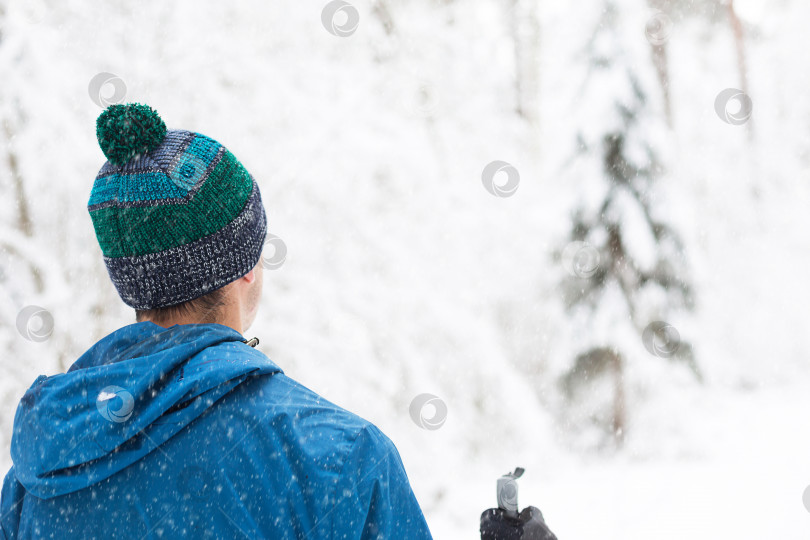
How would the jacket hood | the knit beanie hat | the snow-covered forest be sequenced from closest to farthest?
the jacket hood
the knit beanie hat
the snow-covered forest

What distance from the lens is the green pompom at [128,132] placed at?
3.71 feet

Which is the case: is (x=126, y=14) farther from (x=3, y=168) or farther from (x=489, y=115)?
(x=489, y=115)

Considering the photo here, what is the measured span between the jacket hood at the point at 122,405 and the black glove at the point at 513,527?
631 millimetres

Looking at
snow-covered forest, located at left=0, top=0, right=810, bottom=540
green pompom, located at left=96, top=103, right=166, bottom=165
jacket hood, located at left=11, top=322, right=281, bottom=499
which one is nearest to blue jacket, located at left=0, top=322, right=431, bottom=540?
jacket hood, located at left=11, top=322, right=281, bottom=499

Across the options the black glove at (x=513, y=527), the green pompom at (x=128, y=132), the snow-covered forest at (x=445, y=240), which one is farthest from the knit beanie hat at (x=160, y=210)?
the snow-covered forest at (x=445, y=240)

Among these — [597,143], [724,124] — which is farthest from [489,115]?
[724,124]

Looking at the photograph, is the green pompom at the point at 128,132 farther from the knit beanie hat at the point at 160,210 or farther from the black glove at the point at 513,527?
the black glove at the point at 513,527

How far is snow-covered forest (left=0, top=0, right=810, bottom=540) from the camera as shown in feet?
15.9

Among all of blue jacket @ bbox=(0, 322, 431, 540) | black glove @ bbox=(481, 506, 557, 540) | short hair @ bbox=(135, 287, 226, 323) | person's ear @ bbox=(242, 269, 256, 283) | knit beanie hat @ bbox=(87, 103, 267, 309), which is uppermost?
knit beanie hat @ bbox=(87, 103, 267, 309)

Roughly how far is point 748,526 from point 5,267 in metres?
6.41

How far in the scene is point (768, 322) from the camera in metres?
9.55

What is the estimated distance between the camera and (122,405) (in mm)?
971

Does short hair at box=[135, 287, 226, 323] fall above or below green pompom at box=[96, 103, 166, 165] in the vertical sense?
below

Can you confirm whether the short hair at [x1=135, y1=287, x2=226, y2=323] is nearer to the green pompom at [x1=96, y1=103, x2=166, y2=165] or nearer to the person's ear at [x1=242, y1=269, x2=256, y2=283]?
the person's ear at [x1=242, y1=269, x2=256, y2=283]
